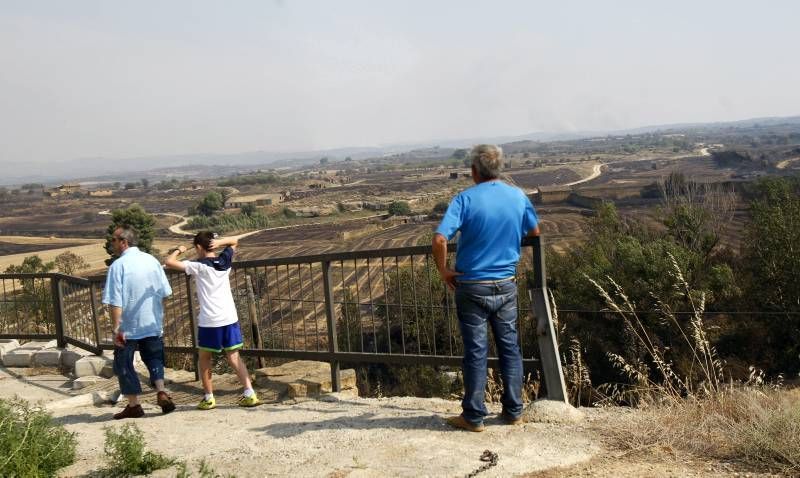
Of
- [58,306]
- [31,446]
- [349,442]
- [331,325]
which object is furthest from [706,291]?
[31,446]

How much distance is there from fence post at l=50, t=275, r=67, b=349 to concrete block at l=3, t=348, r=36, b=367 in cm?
42

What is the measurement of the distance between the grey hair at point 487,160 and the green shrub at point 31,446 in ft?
10.2

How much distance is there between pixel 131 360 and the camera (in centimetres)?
626

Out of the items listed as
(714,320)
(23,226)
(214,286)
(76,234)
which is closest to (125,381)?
(214,286)

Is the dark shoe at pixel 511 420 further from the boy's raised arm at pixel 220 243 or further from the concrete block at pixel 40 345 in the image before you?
the concrete block at pixel 40 345

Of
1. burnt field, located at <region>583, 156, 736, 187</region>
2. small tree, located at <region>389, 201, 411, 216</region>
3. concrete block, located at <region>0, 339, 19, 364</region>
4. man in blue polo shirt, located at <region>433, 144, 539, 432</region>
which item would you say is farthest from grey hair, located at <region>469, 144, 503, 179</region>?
burnt field, located at <region>583, 156, 736, 187</region>

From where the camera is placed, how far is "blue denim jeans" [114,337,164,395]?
20.5 ft

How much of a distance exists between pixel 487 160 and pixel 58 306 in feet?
24.8

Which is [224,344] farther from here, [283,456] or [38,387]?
[38,387]

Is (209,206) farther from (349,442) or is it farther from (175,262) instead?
(349,442)

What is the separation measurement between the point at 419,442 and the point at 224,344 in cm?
223

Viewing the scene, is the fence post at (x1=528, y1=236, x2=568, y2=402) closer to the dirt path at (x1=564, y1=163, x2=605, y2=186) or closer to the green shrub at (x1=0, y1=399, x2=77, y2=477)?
the green shrub at (x1=0, y1=399, x2=77, y2=477)

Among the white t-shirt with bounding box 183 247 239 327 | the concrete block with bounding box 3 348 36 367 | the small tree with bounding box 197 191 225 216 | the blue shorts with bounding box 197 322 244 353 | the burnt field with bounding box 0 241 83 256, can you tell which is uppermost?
the white t-shirt with bounding box 183 247 239 327

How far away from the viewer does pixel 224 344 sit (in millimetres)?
6133
